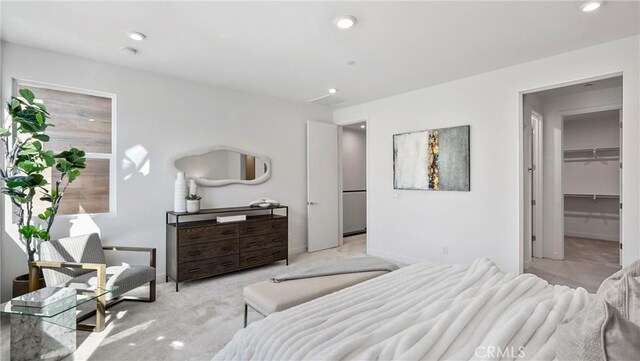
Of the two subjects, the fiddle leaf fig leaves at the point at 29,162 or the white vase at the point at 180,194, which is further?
the white vase at the point at 180,194

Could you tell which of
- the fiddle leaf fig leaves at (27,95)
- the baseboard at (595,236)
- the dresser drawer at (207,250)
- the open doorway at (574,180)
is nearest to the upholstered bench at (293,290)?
the dresser drawer at (207,250)

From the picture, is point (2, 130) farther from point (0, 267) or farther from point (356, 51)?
point (356, 51)

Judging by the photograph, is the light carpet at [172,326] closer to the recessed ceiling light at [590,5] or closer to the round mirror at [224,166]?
the round mirror at [224,166]

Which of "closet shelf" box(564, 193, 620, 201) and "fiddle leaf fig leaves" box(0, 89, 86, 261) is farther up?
"fiddle leaf fig leaves" box(0, 89, 86, 261)

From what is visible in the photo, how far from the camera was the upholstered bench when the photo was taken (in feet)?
6.61

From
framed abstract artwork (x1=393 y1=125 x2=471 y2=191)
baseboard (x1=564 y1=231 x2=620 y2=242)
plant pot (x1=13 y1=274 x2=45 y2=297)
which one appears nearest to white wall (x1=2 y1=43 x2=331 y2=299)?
plant pot (x1=13 y1=274 x2=45 y2=297)

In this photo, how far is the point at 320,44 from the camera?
9.64 ft

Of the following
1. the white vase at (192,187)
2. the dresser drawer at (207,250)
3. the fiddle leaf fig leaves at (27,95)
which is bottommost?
the dresser drawer at (207,250)

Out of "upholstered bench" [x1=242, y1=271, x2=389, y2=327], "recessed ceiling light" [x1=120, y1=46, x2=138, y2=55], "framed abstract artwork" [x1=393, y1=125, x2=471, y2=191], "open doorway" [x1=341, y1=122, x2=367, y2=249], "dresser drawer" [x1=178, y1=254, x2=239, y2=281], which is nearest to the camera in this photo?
"upholstered bench" [x1=242, y1=271, x2=389, y2=327]

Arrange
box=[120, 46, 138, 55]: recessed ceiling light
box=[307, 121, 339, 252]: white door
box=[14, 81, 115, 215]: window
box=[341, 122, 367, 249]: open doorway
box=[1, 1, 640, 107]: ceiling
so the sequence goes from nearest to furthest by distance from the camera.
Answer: box=[1, 1, 640, 107]: ceiling < box=[120, 46, 138, 55]: recessed ceiling light < box=[14, 81, 115, 215]: window < box=[307, 121, 339, 252]: white door < box=[341, 122, 367, 249]: open doorway

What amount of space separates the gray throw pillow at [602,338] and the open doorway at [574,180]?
3.19 m

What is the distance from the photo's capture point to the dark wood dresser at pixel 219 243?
3514 millimetres

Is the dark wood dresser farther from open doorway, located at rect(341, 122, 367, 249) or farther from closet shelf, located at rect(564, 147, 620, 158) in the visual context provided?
closet shelf, located at rect(564, 147, 620, 158)

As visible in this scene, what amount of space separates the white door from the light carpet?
1916mm
